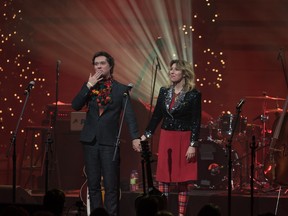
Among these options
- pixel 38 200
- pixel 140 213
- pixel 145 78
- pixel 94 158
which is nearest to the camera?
pixel 140 213

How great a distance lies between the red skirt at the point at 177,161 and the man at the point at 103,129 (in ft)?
1.32

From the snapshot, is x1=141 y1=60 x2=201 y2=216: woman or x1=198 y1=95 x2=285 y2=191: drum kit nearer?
x1=141 y1=60 x2=201 y2=216: woman

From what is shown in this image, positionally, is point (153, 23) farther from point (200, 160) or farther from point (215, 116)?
point (200, 160)

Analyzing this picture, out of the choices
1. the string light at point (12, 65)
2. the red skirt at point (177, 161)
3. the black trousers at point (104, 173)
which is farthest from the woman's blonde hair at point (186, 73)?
the string light at point (12, 65)

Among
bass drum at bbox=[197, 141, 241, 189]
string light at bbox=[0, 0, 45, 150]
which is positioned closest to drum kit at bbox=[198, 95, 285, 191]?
bass drum at bbox=[197, 141, 241, 189]

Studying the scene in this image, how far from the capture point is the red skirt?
7.98m

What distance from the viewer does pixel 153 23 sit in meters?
13.3

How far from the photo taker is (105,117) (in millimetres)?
7816

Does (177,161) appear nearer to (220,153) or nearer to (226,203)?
(226,203)

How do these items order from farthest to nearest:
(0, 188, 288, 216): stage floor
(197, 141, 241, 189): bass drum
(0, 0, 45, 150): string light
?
(0, 0, 45, 150): string light < (197, 141, 241, 189): bass drum < (0, 188, 288, 216): stage floor

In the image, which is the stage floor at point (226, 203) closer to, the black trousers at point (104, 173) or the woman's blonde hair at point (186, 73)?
the black trousers at point (104, 173)

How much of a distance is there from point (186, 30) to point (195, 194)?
13.5ft

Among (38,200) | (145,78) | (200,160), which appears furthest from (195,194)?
(145,78)

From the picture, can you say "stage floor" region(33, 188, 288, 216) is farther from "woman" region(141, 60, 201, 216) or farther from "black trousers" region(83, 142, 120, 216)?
"black trousers" region(83, 142, 120, 216)
